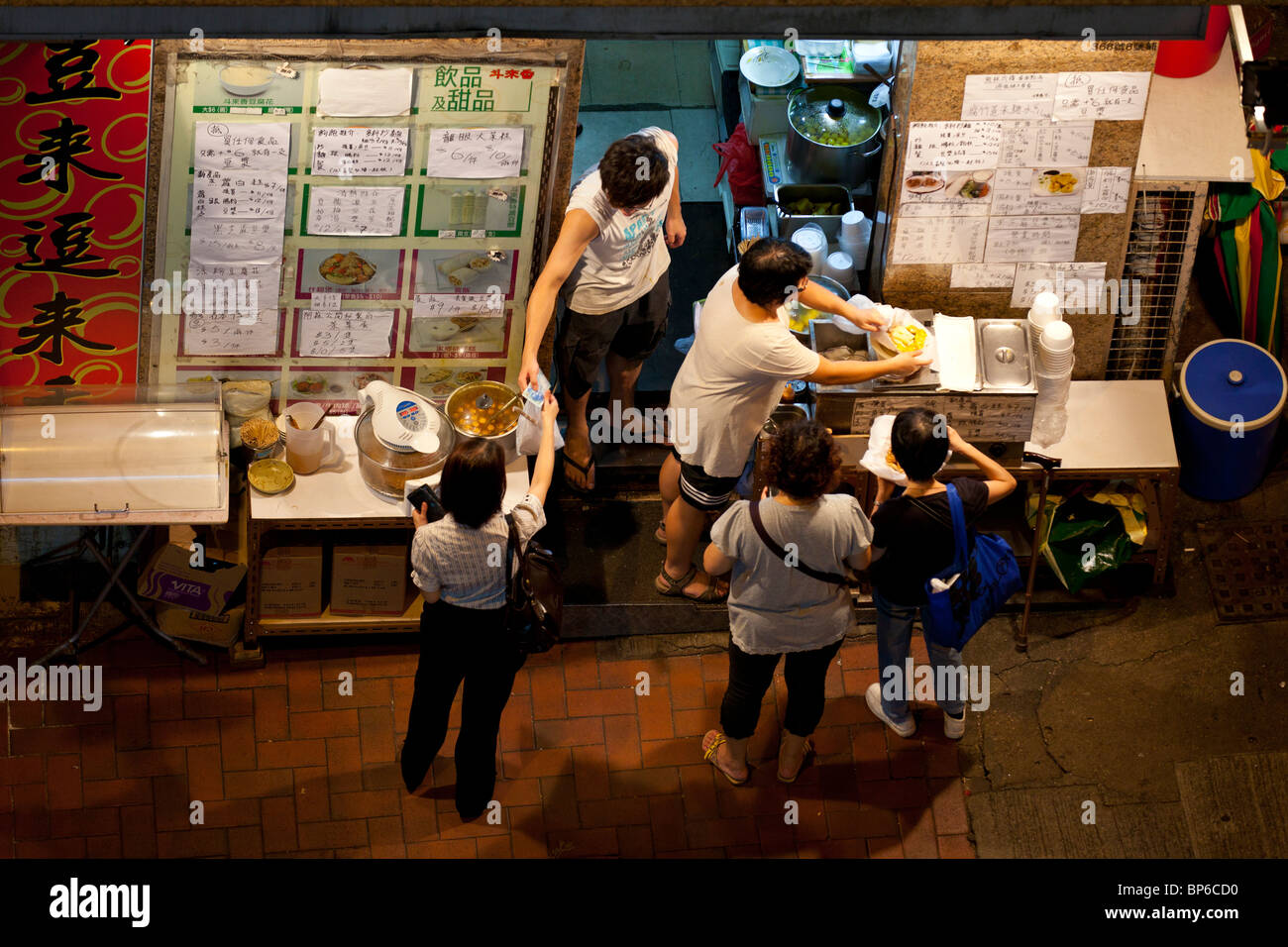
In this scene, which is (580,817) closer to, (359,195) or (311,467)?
(311,467)

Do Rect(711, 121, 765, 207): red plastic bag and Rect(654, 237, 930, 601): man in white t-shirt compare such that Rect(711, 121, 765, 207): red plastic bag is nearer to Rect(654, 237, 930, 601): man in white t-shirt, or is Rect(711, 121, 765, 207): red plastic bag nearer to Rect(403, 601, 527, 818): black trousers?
Rect(654, 237, 930, 601): man in white t-shirt

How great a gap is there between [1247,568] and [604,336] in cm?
339

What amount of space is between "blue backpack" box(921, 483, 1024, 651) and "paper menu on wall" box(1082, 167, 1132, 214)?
1.84 m

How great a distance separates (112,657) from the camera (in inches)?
257

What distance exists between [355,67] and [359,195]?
0.55 m

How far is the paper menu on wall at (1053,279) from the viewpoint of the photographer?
6.71 meters

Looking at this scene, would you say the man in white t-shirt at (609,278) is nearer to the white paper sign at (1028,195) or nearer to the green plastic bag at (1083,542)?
the white paper sign at (1028,195)

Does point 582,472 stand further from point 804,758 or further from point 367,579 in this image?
point 804,758

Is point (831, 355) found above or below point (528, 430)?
above

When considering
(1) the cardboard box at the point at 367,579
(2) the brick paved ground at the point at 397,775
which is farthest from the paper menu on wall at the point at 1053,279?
(1) the cardboard box at the point at 367,579

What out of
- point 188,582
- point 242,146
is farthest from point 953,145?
point 188,582

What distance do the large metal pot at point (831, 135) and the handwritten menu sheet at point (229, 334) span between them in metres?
2.70

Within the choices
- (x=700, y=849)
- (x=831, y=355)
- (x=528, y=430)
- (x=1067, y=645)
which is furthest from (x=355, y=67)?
(x=1067, y=645)

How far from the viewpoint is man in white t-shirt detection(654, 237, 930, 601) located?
18.1 feet
